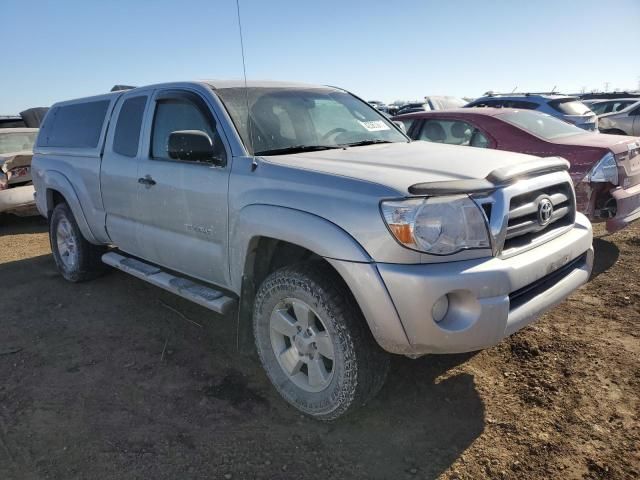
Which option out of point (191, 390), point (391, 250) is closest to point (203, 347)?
point (191, 390)

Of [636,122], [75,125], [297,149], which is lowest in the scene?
[636,122]

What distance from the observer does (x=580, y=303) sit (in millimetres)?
4227

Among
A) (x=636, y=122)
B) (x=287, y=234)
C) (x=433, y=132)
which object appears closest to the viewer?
(x=287, y=234)

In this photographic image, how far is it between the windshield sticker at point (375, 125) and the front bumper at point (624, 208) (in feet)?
8.49

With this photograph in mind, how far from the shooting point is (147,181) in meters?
3.86

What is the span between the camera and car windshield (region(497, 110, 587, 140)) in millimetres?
5844

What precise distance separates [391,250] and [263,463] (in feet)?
4.16

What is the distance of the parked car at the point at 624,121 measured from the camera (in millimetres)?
13109

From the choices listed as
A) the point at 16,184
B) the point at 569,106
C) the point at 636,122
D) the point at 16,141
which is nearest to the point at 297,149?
the point at 16,184

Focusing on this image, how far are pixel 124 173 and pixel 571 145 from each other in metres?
4.51

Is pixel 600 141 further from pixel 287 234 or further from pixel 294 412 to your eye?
pixel 294 412

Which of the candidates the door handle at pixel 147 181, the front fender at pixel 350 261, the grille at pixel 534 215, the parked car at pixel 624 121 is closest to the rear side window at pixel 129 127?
the door handle at pixel 147 181

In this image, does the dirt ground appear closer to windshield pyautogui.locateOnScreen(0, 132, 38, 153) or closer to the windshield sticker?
the windshield sticker

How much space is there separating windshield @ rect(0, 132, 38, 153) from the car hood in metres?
7.92
